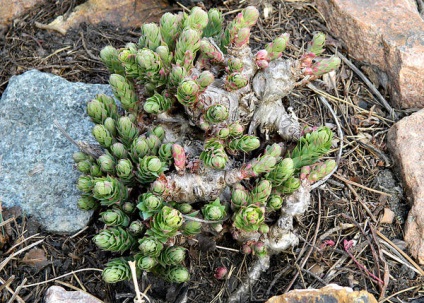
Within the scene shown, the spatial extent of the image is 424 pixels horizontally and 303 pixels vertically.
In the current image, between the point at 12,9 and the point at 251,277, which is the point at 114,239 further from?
the point at 12,9

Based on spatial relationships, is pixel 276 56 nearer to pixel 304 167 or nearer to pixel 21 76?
pixel 304 167

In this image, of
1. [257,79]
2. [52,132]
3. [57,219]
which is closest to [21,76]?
[52,132]

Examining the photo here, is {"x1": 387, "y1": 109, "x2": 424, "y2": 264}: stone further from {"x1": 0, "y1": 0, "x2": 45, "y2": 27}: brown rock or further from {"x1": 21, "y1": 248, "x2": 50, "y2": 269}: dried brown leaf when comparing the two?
{"x1": 0, "y1": 0, "x2": 45, "y2": 27}: brown rock

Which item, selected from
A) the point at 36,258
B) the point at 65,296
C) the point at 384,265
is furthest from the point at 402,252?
the point at 36,258

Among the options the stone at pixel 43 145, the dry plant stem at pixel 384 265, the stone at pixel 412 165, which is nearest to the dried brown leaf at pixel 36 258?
the stone at pixel 43 145

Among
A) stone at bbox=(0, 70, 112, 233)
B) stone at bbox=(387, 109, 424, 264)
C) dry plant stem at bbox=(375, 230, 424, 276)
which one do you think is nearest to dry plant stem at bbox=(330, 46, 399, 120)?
stone at bbox=(387, 109, 424, 264)

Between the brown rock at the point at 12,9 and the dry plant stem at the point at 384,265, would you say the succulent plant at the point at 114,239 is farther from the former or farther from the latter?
the brown rock at the point at 12,9
